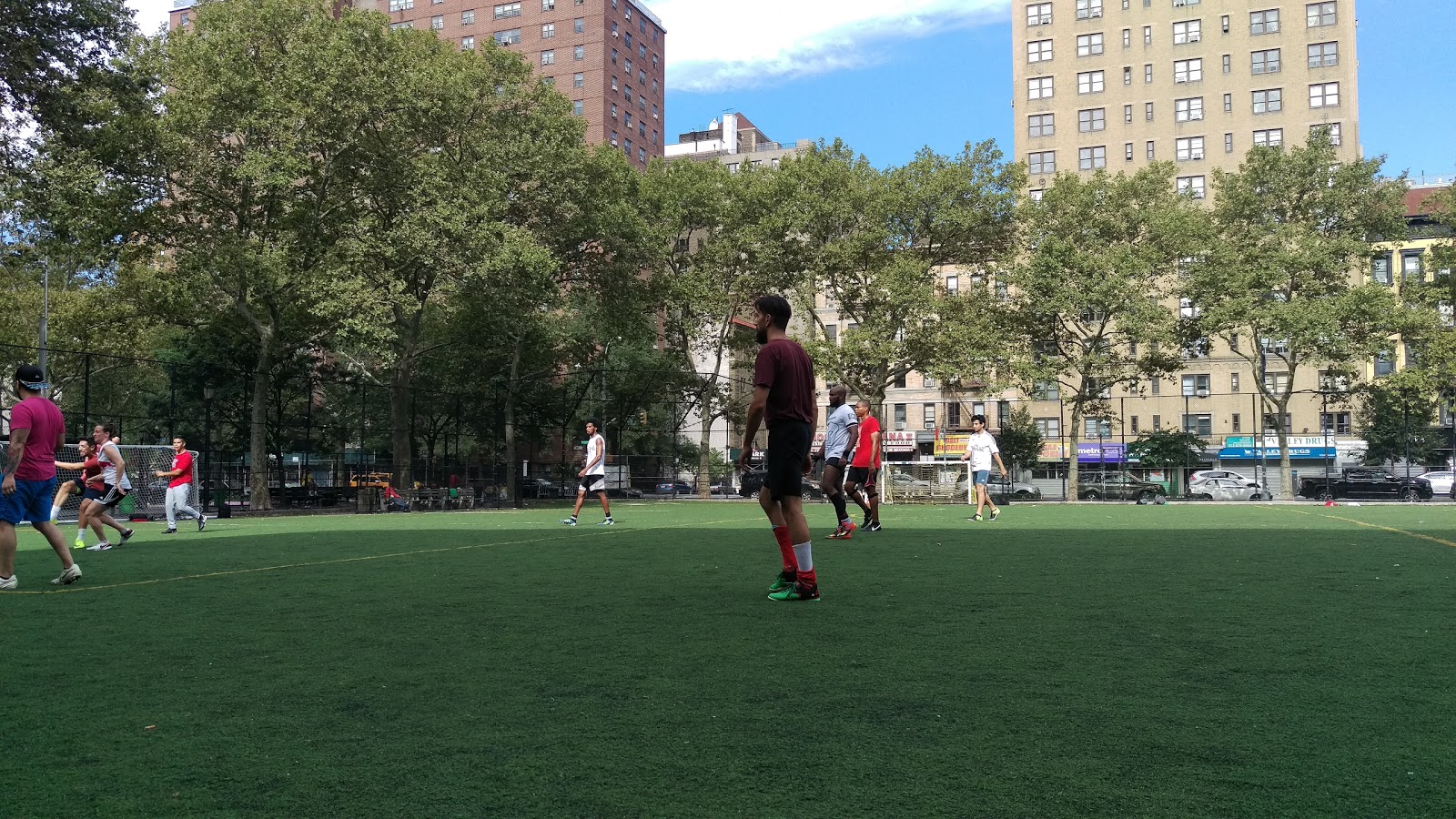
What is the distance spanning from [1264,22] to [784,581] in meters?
80.2

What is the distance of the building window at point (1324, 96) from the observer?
7119 cm

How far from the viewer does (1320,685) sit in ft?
13.8

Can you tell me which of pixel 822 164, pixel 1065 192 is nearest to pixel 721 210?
pixel 822 164

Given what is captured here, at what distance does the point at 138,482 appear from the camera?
23.5 m

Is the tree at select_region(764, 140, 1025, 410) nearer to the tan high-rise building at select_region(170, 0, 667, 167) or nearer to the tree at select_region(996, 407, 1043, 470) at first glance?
the tree at select_region(996, 407, 1043, 470)

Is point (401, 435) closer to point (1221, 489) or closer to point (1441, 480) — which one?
point (1221, 489)

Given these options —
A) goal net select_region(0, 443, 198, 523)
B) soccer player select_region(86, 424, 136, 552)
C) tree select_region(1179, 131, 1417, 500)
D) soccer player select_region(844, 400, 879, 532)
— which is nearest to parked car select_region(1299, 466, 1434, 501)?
tree select_region(1179, 131, 1417, 500)

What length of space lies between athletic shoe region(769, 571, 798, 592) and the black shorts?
531mm

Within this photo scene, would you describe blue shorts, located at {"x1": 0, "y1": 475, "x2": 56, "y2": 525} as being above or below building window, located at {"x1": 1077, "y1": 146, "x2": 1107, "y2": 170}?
below

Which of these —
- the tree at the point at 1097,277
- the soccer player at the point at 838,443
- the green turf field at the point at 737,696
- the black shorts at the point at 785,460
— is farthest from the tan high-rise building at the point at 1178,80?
the green turf field at the point at 737,696

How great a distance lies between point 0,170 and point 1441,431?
52.5 m

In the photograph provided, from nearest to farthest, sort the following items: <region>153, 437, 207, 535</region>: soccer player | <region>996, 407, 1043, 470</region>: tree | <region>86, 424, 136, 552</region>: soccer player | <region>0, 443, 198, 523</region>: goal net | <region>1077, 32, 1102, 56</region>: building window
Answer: <region>86, 424, 136, 552</region>: soccer player < <region>153, 437, 207, 535</region>: soccer player < <region>0, 443, 198, 523</region>: goal net < <region>996, 407, 1043, 470</region>: tree < <region>1077, 32, 1102, 56</region>: building window

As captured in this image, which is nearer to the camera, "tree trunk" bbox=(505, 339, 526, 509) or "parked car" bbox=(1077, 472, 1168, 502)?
"tree trunk" bbox=(505, 339, 526, 509)

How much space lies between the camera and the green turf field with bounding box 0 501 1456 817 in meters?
2.96
